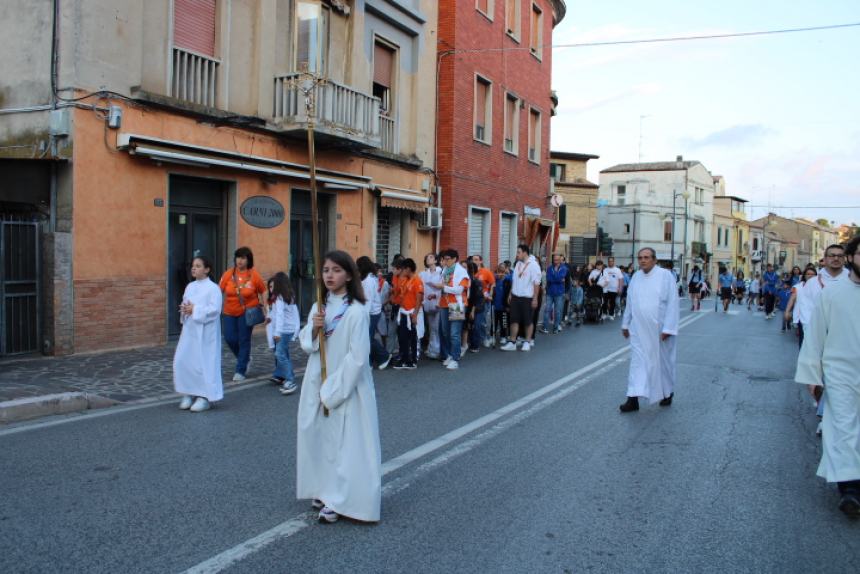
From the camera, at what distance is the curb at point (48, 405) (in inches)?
282

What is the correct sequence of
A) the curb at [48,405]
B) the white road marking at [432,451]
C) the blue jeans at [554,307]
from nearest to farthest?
the white road marking at [432,451], the curb at [48,405], the blue jeans at [554,307]

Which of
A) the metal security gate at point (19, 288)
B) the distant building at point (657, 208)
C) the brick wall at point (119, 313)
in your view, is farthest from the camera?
the distant building at point (657, 208)

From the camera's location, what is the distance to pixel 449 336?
12234 millimetres

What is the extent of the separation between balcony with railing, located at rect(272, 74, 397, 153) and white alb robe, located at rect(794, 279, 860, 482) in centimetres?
1026

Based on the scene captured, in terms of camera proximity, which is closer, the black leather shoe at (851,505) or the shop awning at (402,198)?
the black leather shoe at (851,505)

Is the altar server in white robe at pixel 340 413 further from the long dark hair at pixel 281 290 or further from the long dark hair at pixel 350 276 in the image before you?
the long dark hair at pixel 281 290

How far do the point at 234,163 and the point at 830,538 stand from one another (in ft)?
36.6

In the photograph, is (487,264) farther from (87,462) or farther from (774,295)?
(87,462)

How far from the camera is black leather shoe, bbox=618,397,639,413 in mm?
8305

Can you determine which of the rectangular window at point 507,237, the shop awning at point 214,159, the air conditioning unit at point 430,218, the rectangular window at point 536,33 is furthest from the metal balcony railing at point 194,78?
the rectangular window at point 536,33

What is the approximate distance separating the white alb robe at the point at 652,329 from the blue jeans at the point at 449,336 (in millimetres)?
3746

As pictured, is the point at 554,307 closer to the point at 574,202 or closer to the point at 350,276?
the point at 350,276

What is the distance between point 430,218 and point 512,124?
7427mm

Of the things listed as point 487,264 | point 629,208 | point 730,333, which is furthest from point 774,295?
point 629,208
